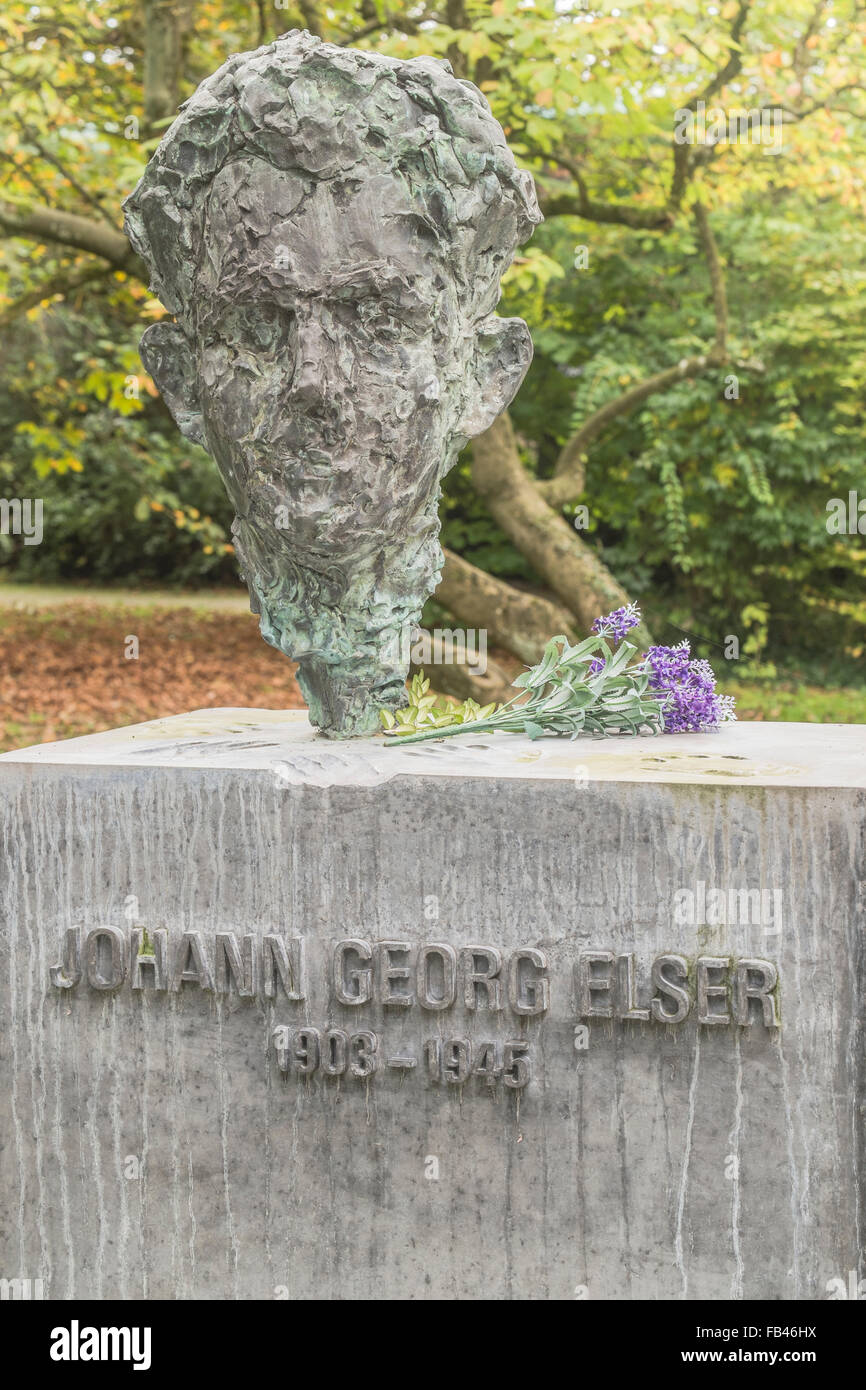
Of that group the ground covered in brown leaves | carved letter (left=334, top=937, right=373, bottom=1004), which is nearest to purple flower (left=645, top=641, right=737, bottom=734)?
carved letter (left=334, top=937, right=373, bottom=1004)

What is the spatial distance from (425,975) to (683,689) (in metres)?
1.10

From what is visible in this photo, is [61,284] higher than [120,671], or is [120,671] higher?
[61,284]

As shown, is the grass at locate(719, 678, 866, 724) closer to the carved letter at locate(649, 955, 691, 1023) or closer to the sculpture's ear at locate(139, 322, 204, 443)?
the sculpture's ear at locate(139, 322, 204, 443)

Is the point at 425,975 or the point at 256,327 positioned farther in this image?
the point at 256,327

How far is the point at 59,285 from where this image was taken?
9.38m

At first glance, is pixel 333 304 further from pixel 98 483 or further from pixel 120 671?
pixel 98 483

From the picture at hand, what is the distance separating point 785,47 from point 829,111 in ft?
1.65

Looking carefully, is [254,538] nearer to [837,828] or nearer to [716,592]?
[837,828]

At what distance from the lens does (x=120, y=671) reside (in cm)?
1069

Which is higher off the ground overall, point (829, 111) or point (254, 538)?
point (829, 111)

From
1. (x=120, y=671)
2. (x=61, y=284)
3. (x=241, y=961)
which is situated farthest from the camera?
(x=120, y=671)

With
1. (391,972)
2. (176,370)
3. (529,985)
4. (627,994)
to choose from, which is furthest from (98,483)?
(627,994)

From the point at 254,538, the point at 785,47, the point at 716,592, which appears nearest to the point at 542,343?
the point at 716,592

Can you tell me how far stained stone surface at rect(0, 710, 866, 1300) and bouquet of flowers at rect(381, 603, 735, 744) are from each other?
0.69 feet
